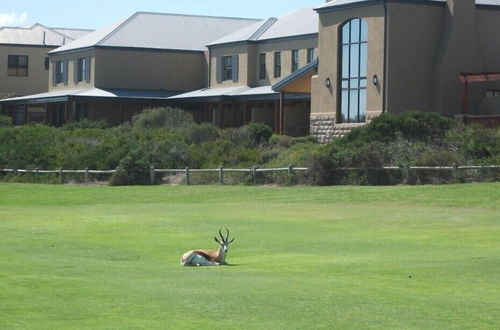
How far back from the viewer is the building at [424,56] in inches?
2029

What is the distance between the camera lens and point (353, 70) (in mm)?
53938

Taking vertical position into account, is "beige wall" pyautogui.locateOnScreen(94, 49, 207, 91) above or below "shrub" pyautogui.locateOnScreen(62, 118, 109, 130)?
above

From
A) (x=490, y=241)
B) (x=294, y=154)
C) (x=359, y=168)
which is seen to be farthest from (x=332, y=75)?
(x=490, y=241)

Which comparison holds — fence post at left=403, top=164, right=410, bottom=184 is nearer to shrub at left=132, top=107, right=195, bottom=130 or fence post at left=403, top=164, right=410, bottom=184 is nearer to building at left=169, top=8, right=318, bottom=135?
building at left=169, top=8, right=318, bottom=135

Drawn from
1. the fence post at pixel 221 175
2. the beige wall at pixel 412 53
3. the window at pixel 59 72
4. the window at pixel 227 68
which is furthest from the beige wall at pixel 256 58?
the fence post at pixel 221 175

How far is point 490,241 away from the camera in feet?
80.7

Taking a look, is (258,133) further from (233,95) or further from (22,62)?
(22,62)

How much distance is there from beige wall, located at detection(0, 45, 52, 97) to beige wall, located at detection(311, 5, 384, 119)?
3831 cm

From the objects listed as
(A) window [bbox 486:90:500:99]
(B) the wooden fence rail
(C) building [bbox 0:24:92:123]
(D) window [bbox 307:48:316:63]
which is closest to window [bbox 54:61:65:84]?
(C) building [bbox 0:24:92:123]

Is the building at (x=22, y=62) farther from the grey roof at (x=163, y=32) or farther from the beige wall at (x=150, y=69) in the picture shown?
the beige wall at (x=150, y=69)

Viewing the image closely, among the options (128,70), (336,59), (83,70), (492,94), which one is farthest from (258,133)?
(83,70)

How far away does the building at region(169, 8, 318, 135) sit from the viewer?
64.5 m

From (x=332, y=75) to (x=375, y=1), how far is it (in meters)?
4.63

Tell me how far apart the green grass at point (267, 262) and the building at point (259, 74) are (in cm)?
2349
